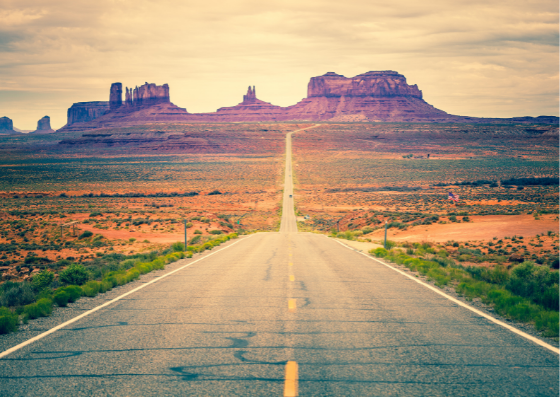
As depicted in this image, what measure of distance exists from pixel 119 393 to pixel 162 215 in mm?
39870

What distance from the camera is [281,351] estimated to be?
5.77m

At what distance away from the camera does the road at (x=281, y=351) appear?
15.8 feet

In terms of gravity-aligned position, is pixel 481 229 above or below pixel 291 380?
below

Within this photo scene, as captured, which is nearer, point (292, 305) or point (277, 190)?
point (292, 305)

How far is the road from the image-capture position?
480 cm

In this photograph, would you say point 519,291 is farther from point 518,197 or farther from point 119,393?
point 518,197

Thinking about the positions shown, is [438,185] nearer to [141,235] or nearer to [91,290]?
[141,235]

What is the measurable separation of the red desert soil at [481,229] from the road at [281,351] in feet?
58.8

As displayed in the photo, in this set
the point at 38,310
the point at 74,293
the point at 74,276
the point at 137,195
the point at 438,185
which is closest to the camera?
the point at 38,310

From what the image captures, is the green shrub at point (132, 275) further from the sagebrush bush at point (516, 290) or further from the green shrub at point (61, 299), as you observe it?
the sagebrush bush at point (516, 290)

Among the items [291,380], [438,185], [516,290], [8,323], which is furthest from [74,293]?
[438,185]

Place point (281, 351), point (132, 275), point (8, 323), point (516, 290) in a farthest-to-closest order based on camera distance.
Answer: point (132, 275) < point (516, 290) < point (8, 323) < point (281, 351)

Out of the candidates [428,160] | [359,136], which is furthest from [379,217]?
[359,136]

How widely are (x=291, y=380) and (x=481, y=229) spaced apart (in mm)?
25748
